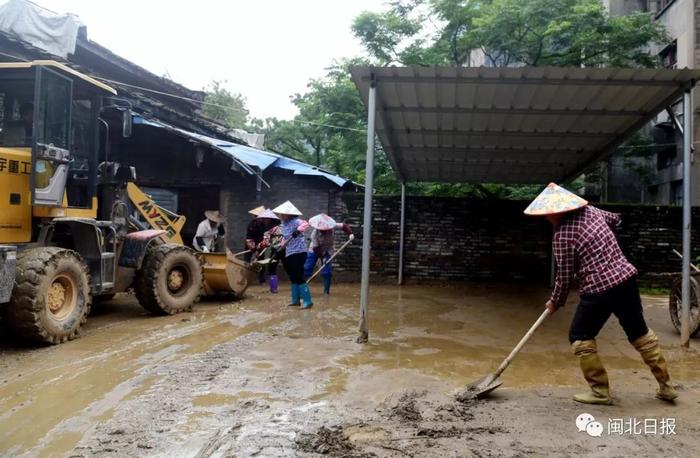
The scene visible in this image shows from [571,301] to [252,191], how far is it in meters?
7.18

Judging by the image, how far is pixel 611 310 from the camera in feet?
13.0

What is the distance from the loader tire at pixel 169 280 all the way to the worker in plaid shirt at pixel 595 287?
5379mm

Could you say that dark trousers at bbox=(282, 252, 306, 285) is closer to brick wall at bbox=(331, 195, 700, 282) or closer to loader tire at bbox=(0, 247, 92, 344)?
loader tire at bbox=(0, 247, 92, 344)

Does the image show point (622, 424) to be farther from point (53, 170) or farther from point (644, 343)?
point (53, 170)

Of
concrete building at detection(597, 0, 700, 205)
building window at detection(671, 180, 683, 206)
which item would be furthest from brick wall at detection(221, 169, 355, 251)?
building window at detection(671, 180, 683, 206)

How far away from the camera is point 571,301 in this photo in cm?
978

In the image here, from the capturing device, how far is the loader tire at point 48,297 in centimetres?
519

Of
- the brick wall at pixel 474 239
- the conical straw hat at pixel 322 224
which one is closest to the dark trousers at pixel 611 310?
the conical straw hat at pixel 322 224

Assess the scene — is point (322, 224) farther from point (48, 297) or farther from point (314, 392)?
point (314, 392)

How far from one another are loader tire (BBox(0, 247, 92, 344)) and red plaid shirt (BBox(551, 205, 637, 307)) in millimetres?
4866

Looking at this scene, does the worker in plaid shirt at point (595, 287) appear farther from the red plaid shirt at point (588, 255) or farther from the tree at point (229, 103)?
the tree at point (229, 103)

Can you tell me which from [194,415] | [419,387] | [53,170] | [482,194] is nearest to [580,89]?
[419,387]

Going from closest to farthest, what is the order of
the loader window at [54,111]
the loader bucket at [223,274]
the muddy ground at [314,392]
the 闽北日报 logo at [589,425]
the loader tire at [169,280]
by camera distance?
the muddy ground at [314,392], the 闽北日报 logo at [589,425], the loader window at [54,111], the loader tire at [169,280], the loader bucket at [223,274]

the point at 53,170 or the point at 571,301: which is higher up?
the point at 53,170
